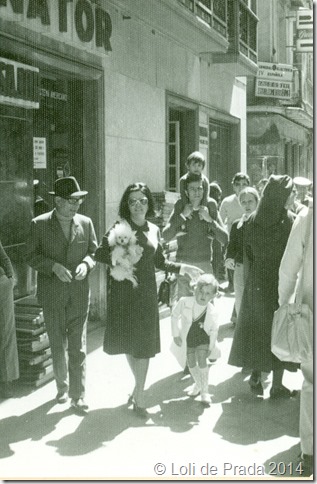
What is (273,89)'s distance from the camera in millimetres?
22859

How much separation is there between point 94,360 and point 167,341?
1.24 m

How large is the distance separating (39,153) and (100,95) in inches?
48.8

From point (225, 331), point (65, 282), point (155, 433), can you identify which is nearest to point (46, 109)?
point (225, 331)

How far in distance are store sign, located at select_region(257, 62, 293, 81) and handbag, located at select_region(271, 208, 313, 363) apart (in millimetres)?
17640

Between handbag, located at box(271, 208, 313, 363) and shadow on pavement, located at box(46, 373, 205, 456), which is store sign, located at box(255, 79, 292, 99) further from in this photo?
handbag, located at box(271, 208, 313, 363)

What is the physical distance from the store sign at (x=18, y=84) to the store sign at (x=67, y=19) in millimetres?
398

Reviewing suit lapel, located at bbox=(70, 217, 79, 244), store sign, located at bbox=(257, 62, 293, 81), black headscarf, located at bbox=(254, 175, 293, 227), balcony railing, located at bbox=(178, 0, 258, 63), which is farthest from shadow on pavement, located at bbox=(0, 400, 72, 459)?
store sign, located at bbox=(257, 62, 293, 81)

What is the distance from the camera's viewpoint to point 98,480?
472 cm

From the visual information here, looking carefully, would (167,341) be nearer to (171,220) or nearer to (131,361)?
(171,220)

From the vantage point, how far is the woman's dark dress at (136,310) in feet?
20.9

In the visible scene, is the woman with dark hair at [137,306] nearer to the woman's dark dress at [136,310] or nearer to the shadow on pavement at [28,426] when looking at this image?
the woman's dark dress at [136,310]

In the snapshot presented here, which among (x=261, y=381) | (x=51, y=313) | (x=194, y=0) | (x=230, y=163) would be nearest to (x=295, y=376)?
(x=261, y=381)

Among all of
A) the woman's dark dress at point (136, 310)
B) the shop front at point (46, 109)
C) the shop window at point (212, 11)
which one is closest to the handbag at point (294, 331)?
the woman's dark dress at point (136, 310)

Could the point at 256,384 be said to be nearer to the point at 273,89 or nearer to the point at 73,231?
the point at 73,231
